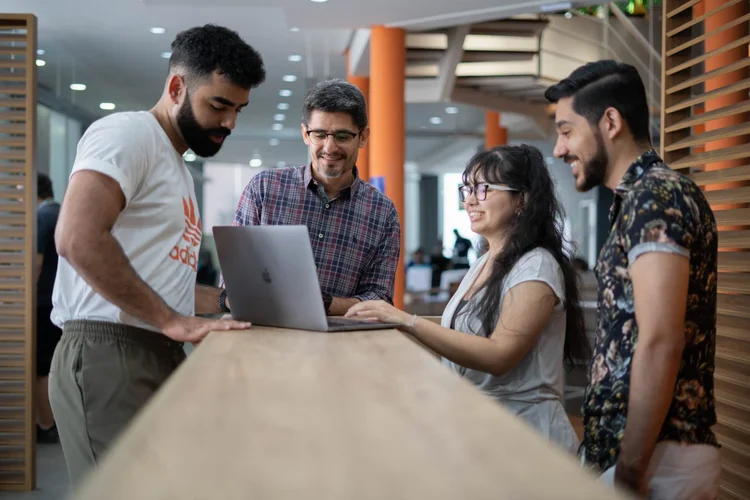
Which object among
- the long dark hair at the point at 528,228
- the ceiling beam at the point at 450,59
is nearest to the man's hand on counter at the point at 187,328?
the long dark hair at the point at 528,228

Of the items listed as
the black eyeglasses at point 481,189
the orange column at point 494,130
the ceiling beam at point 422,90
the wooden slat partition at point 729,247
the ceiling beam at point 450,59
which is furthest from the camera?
the orange column at point 494,130

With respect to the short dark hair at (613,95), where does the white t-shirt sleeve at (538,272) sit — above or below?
below

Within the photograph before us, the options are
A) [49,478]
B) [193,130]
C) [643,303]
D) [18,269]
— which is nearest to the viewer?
[643,303]

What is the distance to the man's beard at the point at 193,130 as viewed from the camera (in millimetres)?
2158

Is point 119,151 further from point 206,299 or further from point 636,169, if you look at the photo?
point 636,169

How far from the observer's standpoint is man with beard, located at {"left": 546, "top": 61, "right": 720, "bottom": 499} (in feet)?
5.32

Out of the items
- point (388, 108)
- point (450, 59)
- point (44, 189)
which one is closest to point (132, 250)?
point (44, 189)


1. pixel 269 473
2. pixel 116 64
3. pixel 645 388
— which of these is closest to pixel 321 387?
pixel 269 473

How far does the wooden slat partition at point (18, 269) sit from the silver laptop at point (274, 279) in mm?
3011

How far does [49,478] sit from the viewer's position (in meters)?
5.09

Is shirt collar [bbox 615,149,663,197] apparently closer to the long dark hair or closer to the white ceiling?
the long dark hair

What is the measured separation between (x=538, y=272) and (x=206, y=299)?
3.23ft

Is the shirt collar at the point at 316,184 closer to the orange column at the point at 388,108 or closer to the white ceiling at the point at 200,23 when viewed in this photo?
the white ceiling at the point at 200,23

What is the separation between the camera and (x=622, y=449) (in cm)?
170
